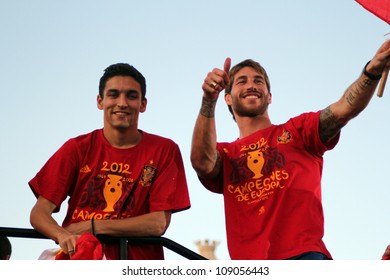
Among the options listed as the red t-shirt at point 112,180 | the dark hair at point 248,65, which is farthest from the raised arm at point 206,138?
the dark hair at point 248,65

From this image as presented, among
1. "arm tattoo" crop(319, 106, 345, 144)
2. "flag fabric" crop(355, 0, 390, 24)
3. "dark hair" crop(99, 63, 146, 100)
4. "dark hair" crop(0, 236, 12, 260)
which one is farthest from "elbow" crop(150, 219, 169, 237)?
"flag fabric" crop(355, 0, 390, 24)

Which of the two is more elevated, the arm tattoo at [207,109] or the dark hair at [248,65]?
the dark hair at [248,65]

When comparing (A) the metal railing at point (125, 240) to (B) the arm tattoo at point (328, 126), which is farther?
(B) the arm tattoo at point (328, 126)

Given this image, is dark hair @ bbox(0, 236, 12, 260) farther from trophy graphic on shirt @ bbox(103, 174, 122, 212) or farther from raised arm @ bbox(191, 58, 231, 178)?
raised arm @ bbox(191, 58, 231, 178)

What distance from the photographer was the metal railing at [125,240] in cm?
483

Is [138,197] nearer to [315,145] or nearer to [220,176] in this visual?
[220,176]

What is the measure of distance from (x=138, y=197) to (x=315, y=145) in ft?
4.33

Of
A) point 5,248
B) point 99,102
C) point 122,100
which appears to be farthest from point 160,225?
point 5,248

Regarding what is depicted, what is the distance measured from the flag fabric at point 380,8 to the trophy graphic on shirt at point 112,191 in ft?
6.58

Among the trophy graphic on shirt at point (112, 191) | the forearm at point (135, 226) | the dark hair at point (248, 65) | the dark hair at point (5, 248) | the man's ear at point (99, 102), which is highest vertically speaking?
the dark hair at point (248, 65)

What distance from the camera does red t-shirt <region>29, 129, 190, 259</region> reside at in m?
5.43

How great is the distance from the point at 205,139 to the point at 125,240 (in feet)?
3.39

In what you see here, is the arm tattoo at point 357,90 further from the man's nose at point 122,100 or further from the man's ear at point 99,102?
the man's ear at point 99,102

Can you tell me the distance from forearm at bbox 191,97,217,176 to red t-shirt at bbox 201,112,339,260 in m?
0.21
